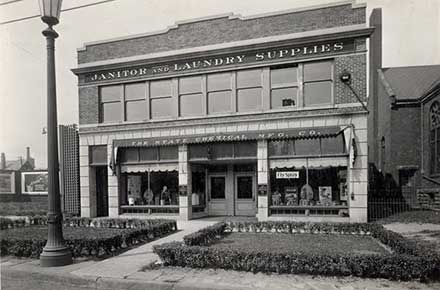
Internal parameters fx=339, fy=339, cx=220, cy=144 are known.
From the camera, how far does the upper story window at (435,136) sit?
1898cm

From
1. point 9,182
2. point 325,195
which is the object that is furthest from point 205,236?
point 9,182

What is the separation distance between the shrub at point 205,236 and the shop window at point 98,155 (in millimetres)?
9041

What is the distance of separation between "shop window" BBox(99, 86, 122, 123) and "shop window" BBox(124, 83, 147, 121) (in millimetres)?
431

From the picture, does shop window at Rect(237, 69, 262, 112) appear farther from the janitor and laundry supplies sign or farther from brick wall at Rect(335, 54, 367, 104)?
→ brick wall at Rect(335, 54, 367, 104)

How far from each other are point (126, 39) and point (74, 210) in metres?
9.78

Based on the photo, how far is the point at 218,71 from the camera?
16203 mm

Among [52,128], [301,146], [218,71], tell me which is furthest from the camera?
[218,71]

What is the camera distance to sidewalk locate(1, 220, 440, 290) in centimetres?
636

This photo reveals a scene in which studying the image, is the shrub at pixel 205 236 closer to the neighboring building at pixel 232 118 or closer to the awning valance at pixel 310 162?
the neighboring building at pixel 232 118

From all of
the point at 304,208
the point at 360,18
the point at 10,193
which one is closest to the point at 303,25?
the point at 360,18

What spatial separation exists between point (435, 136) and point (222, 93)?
1281 cm

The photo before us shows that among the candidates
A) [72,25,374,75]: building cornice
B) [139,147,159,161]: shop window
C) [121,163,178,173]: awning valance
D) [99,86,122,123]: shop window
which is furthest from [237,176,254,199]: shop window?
[99,86,122,123]: shop window

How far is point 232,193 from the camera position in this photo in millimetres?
17297

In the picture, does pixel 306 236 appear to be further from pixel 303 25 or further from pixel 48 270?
pixel 303 25
